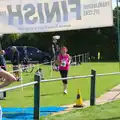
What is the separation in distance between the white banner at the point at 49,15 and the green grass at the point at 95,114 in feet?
7.65

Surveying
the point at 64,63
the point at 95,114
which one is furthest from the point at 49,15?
the point at 64,63

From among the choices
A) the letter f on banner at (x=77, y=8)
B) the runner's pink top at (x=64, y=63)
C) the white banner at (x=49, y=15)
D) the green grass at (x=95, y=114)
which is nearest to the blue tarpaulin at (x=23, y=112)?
the green grass at (x=95, y=114)

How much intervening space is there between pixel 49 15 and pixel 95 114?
3064 mm

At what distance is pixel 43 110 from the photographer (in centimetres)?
1098

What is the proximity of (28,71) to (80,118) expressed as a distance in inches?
725

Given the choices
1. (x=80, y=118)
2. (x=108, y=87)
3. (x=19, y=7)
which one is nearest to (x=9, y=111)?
(x=80, y=118)

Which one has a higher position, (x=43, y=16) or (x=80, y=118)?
(x=43, y=16)

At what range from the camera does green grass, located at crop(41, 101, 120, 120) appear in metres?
9.86

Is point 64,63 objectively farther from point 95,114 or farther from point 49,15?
point 95,114

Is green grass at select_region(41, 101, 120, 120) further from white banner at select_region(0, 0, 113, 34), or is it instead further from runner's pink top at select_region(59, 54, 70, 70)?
runner's pink top at select_region(59, 54, 70, 70)

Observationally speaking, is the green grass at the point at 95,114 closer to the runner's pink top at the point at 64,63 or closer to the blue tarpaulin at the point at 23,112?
the blue tarpaulin at the point at 23,112

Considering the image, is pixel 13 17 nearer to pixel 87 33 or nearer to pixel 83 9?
pixel 83 9

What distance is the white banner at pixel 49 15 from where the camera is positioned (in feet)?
37.6

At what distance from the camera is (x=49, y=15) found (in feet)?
37.6
